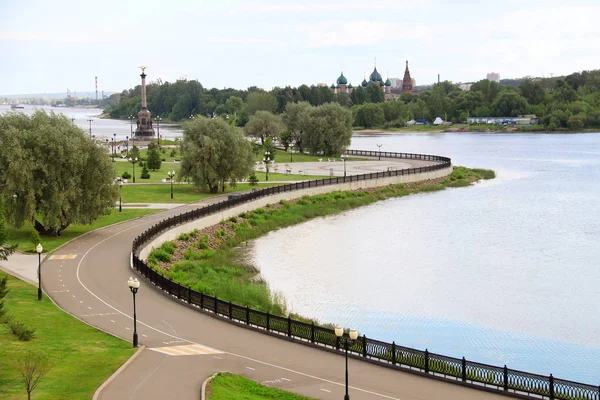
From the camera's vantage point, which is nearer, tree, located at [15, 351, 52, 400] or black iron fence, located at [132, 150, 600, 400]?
tree, located at [15, 351, 52, 400]

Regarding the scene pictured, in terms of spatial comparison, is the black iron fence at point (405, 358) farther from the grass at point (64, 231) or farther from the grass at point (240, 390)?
the grass at point (64, 231)

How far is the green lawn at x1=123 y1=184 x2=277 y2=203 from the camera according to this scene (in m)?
65.8

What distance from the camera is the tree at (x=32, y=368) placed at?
Result: 859 inches

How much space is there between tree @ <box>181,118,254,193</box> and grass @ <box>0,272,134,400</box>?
38.3 meters

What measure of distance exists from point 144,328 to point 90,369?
5172 mm

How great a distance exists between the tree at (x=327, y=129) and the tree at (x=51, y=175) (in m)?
62.3

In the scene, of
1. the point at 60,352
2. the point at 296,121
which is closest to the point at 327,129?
the point at 296,121

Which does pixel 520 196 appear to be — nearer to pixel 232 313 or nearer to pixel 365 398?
pixel 232 313

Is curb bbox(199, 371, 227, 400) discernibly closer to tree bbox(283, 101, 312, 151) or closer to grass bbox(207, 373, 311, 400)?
grass bbox(207, 373, 311, 400)

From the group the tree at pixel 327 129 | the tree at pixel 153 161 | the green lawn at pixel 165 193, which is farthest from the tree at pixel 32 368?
the tree at pixel 327 129

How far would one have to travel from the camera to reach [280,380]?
24.4 meters

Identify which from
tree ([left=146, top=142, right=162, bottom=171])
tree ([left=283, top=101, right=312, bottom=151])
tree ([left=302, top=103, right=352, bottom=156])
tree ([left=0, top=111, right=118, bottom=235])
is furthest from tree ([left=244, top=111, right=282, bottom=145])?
tree ([left=0, top=111, right=118, bottom=235])

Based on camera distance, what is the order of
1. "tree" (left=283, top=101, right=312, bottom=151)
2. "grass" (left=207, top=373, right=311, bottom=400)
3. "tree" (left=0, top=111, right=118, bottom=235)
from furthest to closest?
"tree" (left=283, top=101, right=312, bottom=151) < "tree" (left=0, top=111, right=118, bottom=235) < "grass" (left=207, top=373, right=311, bottom=400)

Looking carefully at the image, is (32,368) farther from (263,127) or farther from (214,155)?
(263,127)
